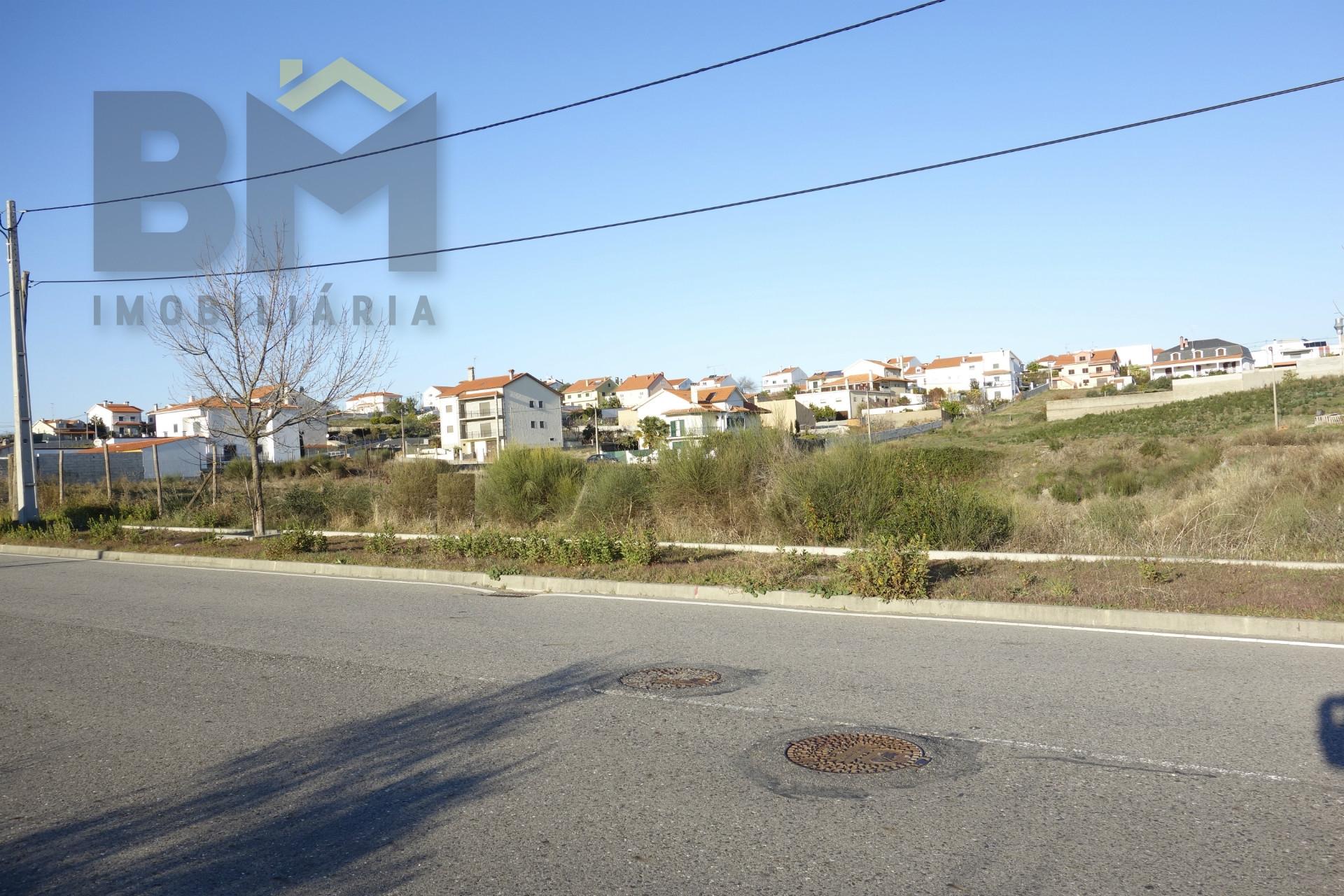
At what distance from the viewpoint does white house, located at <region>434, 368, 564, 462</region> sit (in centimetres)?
7656

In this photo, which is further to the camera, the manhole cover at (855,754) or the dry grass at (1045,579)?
the dry grass at (1045,579)

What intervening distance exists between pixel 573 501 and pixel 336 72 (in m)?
9.84

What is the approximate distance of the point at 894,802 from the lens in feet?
16.0

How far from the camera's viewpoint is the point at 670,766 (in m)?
5.55

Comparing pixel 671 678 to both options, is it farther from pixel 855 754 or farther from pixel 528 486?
pixel 528 486

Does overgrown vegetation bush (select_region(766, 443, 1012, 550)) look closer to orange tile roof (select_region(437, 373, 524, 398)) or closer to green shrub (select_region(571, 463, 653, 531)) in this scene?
green shrub (select_region(571, 463, 653, 531))

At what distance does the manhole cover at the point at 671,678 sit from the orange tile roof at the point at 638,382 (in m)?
127

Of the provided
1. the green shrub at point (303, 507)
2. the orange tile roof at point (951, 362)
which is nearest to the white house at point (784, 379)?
the orange tile roof at point (951, 362)

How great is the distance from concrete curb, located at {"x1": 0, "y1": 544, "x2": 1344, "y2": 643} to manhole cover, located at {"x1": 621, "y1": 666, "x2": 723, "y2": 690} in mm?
3314

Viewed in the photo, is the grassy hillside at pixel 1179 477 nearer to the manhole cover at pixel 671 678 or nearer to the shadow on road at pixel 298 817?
the manhole cover at pixel 671 678

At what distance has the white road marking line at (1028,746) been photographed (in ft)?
16.9

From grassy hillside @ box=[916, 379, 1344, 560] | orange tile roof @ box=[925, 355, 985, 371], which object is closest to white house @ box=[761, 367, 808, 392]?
orange tile roof @ box=[925, 355, 985, 371]

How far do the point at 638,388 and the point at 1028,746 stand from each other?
13032cm

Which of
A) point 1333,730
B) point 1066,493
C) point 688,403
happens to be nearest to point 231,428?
point 1333,730
